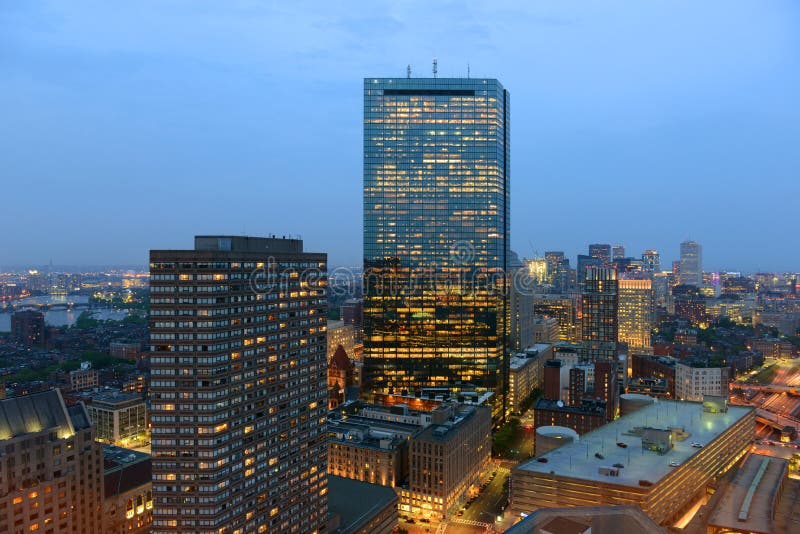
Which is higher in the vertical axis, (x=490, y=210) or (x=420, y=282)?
(x=490, y=210)

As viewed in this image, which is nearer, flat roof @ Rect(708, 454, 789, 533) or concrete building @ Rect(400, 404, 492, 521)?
flat roof @ Rect(708, 454, 789, 533)

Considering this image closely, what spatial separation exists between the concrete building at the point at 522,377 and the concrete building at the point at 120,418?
102438 mm

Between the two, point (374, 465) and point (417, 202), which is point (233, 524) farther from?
point (417, 202)

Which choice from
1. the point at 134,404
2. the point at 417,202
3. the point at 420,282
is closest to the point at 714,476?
the point at 420,282

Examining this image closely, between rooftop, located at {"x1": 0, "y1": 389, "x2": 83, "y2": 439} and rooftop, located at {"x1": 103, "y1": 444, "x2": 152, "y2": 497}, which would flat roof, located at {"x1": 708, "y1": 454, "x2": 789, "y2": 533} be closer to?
rooftop, located at {"x1": 103, "y1": 444, "x2": 152, "y2": 497}

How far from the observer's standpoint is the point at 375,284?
499 ft

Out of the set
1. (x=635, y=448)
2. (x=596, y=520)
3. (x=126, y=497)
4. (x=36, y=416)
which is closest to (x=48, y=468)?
(x=36, y=416)

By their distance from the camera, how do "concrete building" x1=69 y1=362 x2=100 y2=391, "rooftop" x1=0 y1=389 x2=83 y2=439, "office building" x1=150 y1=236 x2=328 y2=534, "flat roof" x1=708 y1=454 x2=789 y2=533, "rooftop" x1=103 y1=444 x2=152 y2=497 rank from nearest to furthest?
"office building" x1=150 y1=236 x2=328 y2=534
"flat roof" x1=708 y1=454 x2=789 y2=533
"rooftop" x1=0 y1=389 x2=83 y2=439
"rooftop" x1=103 y1=444 x2=152 y2=497
"concrete building" x1=69 y1=362 x2=100 y2=391

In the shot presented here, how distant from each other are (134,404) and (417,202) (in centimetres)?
9041

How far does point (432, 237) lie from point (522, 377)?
56.8m

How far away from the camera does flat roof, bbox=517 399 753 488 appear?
89.3m

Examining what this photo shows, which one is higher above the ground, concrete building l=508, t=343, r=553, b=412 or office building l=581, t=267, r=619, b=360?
office building l=581, t=267, r=619, b=360

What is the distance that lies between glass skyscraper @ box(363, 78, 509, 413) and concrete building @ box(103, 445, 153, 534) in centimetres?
6920

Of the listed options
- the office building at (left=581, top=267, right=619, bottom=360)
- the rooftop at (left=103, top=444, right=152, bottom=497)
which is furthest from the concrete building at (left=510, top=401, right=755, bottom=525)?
the office building at (left=581, top=267, right=619, bottom=360)
